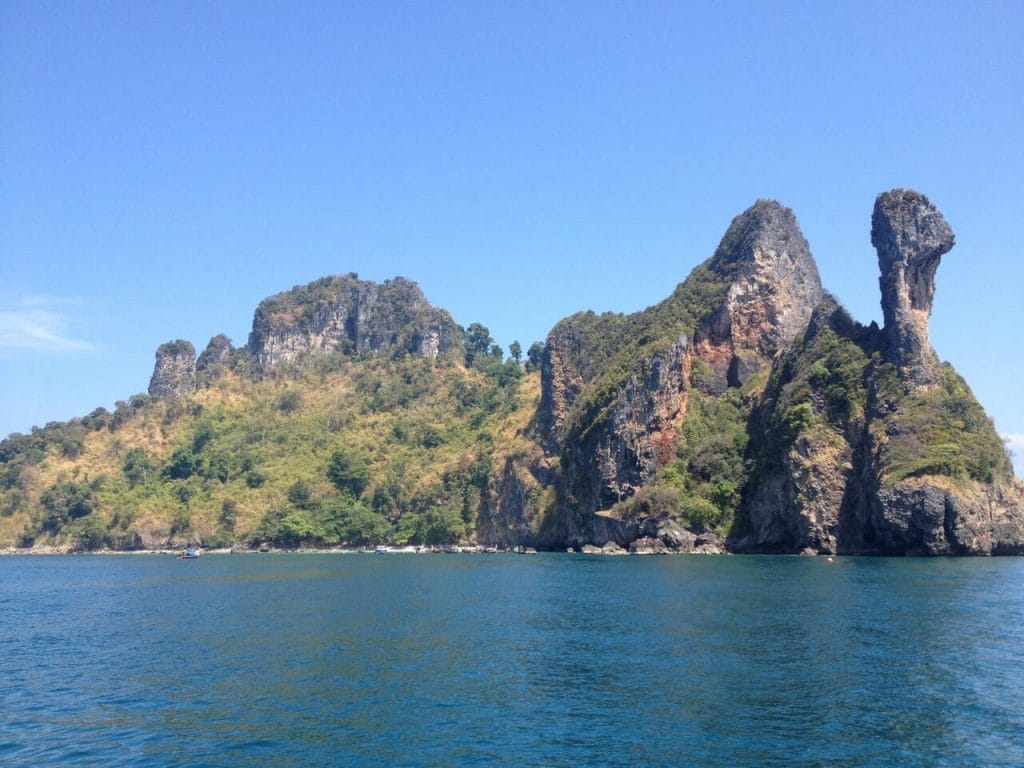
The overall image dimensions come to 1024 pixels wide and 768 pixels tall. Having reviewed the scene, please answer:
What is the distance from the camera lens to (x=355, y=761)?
23922 mm

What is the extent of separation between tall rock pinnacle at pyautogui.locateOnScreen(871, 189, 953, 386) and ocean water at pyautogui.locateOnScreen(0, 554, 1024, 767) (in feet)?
164

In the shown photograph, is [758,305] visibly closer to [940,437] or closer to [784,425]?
[784,425]

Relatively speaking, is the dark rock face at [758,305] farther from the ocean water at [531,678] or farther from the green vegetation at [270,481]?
the ocean water at [531,678]

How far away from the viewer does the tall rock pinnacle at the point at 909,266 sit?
108m

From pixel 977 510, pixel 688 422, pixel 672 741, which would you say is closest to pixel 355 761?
pixel 672 741

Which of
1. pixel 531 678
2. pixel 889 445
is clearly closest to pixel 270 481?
pixel 889 445

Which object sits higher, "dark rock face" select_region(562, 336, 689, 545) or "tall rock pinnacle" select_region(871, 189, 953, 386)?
"tall rock pinnacle" select_region(871, 189, 953, 386)

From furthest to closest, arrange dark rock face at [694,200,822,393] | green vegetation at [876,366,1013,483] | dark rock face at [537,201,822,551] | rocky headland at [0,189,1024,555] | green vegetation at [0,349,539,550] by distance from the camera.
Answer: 1. green vegetation at [0,349,539,550]
2. dark rock face at [694,200,822,393]
3. dark rock face at [537,201,822,551]
4. rocky headland at [0,189,1024,555]
5. green vegetation at [876,366,1013,483]

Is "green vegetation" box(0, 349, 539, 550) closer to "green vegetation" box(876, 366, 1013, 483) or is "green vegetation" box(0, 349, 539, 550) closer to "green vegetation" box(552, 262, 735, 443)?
"green vegetation" box(552, 262, 735, 443)

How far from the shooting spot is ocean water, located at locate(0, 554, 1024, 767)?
24.8 meters

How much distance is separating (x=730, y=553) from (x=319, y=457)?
335 ft

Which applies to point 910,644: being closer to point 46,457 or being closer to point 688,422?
point 688,422

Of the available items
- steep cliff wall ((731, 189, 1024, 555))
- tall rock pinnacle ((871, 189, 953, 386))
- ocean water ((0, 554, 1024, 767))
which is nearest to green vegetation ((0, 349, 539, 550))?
steep cliff wall ((731, 189, 1024, 555))

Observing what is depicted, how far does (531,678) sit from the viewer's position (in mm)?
33688
